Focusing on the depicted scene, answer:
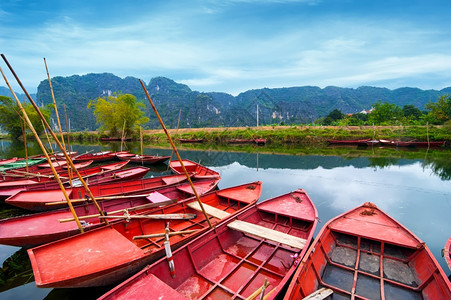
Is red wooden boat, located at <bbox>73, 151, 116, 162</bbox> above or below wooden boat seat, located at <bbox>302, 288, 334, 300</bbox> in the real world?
below

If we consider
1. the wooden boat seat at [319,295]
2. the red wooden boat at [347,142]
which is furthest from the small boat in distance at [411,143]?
the wooden boat seat at [319,295]

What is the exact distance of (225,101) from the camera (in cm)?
13612

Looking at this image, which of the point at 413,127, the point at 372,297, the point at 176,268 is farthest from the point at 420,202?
the point at 413,127

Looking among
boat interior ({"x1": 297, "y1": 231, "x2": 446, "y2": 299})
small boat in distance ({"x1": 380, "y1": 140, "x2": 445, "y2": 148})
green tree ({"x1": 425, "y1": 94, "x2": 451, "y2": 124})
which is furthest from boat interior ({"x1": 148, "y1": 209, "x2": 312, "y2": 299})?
green tree ({"x1": 425, "y1": 94, "x2": 451, "y2": 124})

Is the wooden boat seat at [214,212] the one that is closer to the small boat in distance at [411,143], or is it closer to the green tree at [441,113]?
the small boat in distance at [411,143]

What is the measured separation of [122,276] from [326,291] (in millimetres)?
4190

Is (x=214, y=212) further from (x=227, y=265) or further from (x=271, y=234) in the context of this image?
(x=271, y=234)

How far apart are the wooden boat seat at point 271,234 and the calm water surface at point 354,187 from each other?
147 inches

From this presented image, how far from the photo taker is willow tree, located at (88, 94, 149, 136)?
5156 centimetres

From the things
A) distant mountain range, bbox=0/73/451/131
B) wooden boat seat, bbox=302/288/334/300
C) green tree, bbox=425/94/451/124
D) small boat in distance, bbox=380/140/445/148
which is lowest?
small boat in distance, bbox=380/140/445/148

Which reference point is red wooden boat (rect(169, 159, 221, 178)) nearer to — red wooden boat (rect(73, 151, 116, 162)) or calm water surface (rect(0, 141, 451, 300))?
calm water surface (rect(0, 141, 451, 300))

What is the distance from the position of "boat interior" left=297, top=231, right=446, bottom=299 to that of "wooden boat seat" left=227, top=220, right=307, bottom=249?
45cm

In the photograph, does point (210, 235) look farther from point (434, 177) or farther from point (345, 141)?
point (345, 141)

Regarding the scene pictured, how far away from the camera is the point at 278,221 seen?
299 inches
